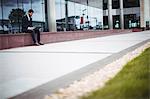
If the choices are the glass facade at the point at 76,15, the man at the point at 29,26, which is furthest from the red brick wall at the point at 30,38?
the glass facade at the point at 76,15

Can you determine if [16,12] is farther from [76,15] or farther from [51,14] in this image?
[51,14]

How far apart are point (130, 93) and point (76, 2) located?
1280 inches

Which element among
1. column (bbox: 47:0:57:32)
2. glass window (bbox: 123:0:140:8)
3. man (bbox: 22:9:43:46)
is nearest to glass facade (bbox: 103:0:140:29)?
glass window (bbox: 123:0:140:8)

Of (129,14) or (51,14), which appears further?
(129,14)

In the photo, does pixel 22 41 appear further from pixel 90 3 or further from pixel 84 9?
pixel 90 3

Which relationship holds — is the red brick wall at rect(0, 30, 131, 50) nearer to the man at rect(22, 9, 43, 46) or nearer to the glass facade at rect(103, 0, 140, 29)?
the man at rect(22, 9, 43, 46)

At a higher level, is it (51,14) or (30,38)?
(51,14)

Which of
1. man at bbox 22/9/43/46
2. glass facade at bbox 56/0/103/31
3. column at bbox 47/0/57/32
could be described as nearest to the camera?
man at bbox 22/9/43/46

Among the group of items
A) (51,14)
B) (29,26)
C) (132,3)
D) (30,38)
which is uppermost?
(132,3)

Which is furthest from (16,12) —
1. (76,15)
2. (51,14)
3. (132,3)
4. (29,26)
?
(132,3)

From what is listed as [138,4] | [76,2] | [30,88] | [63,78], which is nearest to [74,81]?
[63,78]

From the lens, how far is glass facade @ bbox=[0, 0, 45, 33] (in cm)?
2454

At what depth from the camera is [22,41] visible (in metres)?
15.9

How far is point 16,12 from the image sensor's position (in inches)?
1105
